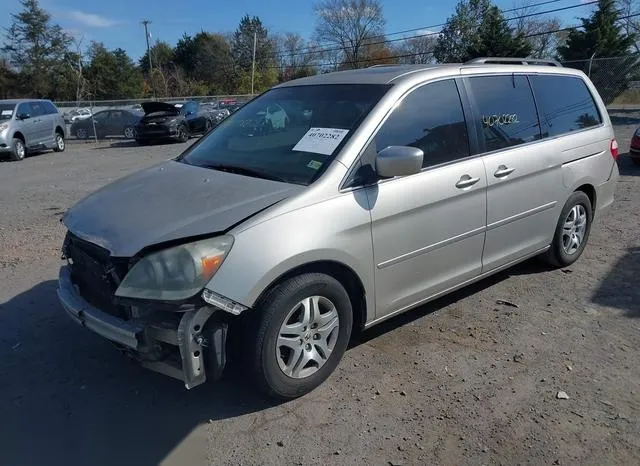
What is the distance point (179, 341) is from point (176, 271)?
342mm

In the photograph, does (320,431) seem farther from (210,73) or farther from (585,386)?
(210,73)

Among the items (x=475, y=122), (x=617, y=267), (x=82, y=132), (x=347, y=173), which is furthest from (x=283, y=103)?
(x=82, y=132)

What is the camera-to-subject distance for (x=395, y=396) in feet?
11.0

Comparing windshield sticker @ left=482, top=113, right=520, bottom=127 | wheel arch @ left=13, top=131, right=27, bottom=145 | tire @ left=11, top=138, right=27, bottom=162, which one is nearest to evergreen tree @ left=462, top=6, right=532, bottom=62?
wheel arch @ left=13, top=131, right=27, bottom=145

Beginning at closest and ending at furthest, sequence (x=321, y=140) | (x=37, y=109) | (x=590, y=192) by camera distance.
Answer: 1. (x=321, y=140)
2. (x=590, y=192)
3. (x=37, y=109)

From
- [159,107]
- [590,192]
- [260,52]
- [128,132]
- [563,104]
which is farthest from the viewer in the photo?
[260,52]

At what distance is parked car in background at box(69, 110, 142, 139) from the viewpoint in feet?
79.7

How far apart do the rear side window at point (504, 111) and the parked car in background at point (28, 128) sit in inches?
619

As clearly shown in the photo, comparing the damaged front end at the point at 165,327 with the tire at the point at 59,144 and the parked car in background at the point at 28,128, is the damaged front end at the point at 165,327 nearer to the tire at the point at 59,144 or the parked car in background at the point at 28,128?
the parked car in background at the point at 28,128

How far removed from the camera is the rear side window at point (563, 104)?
4.82 metres

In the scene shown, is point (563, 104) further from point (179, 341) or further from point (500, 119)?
point (179, 341)

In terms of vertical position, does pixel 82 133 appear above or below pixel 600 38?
below

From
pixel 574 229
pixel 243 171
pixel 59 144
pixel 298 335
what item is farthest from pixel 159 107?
pixel 298 335

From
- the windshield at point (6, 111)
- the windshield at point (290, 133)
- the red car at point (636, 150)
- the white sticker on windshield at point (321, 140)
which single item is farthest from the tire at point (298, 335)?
the windshield at point (6, 111)
